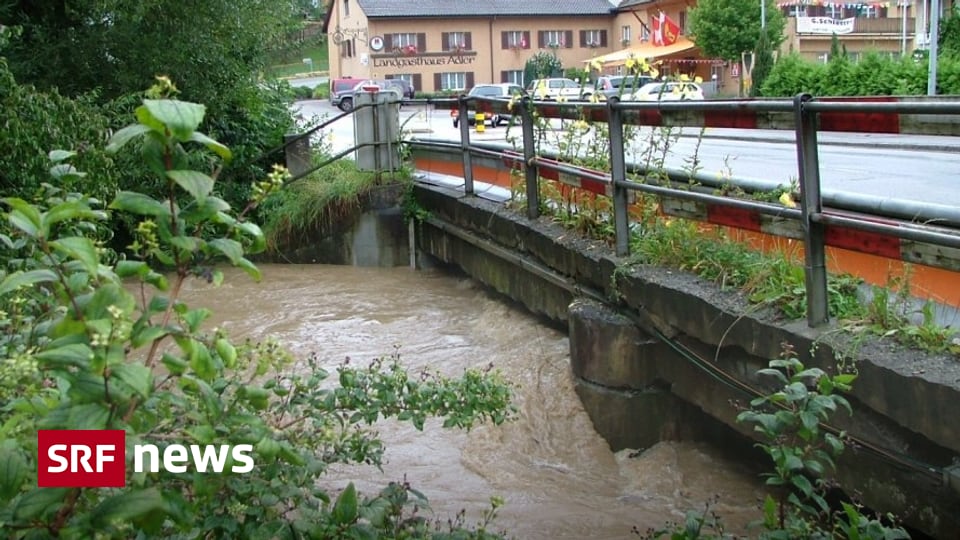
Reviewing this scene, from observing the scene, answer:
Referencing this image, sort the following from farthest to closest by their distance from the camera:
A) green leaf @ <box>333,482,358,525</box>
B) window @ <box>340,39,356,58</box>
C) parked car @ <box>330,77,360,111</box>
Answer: window @ <box>340,39,356,58</box>, parked car @ <box>330,77,360,111</box>, green leaf @ <box>333,482,358,525</box>

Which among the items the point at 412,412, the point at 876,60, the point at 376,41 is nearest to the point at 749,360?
the point at 412,412

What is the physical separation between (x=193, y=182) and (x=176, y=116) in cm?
15

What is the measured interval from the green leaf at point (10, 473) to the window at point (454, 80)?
232 feet

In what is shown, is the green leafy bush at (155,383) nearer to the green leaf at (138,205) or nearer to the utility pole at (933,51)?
the green leaf at (138,205)

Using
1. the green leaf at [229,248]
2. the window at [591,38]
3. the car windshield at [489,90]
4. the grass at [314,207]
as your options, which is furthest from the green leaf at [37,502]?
the window at [591,38]

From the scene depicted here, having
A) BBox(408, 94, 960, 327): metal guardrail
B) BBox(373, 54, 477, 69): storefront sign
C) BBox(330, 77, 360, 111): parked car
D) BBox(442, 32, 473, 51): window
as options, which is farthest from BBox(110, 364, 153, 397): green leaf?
BBox(442, 32, 473, 51): window

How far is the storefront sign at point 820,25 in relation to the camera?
177 feet

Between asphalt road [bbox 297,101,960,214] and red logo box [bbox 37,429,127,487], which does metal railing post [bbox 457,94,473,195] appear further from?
red logo box [bbox 37,429,127,487]

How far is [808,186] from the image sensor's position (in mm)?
4316

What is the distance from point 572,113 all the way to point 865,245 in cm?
310

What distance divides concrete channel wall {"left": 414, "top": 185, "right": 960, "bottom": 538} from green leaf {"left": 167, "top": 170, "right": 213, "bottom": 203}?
2452 mm

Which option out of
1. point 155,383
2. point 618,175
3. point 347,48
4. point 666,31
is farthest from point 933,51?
point 347,48

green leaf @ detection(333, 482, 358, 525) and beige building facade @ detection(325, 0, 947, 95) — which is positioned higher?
beige building facade @ detection(325, 0, 947, 95)

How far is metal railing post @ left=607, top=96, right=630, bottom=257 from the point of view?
19.9ft
